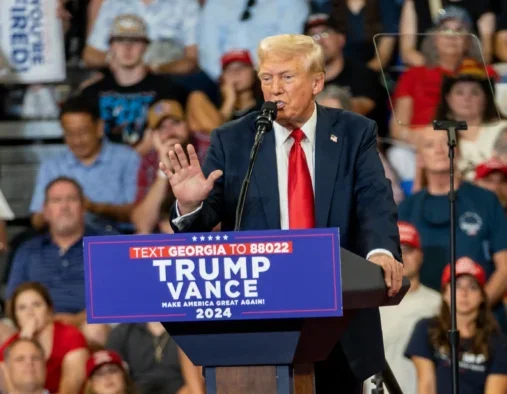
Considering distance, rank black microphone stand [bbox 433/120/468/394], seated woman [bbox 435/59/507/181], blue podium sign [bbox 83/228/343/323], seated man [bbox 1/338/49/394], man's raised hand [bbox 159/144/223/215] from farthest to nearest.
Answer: seated man [bbox 1/338/49/394]
seated woman [bbox 435/59/507/181]
black microphone stand [bbox 433/120/468/394]
man's raised hand [bbox 159/144/223/215]
blue podium sign [bbox 83/228/343/323]

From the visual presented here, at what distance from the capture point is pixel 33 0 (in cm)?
695

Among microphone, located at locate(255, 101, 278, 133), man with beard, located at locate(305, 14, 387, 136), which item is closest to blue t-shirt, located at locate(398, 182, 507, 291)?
man with beard, located at locate(305, 14, 387, 136)

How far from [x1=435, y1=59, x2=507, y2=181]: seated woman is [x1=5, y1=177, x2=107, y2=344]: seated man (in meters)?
2.15

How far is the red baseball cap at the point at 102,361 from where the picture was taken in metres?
5.53

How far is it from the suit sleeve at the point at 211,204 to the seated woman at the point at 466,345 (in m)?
2.60

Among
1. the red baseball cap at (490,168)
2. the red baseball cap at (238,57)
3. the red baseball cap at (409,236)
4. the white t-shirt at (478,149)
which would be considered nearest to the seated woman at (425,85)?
the white t-shirt at (478,149)

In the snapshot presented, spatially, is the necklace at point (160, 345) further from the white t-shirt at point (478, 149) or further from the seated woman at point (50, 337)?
the white t-shirt at point (478, 149)

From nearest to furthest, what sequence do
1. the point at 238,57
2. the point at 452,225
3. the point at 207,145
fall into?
the point at 452,225 → the point at 207,145 → the point at 238,57

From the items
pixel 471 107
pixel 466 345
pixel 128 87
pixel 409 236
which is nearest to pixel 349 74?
pixel 471 107

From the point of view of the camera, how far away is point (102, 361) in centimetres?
554

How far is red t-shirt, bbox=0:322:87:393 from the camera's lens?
19.0 ft

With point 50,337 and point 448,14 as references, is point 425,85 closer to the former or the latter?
point 448,14

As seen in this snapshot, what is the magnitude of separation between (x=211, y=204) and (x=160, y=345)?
120 inches

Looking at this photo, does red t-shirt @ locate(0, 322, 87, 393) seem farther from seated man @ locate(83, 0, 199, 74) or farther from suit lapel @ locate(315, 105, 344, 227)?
suit lapel @ locate(315, 105, 344, 227)
